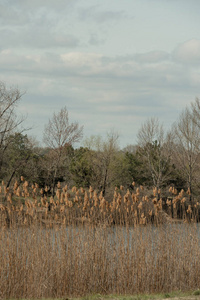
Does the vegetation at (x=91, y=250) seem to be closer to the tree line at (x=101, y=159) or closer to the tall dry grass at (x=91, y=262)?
the tall dry grass at (x=91, y=262)

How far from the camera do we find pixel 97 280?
8.09 m

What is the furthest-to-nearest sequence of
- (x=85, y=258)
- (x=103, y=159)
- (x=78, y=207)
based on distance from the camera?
1. (x=103, y=159)
2. (x=78, y=207)
3. (x=85, y=258)

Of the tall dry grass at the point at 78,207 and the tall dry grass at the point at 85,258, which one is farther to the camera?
the tall dry grass at the point at 78,207

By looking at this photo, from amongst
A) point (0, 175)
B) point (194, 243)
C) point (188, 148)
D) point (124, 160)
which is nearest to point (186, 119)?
point (188, 148)

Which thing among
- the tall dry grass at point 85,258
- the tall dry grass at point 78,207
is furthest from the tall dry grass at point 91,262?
the tall dry grass at point 78,207

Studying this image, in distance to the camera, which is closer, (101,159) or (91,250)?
(91,250)

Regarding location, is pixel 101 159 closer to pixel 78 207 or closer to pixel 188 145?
pixel 188 145

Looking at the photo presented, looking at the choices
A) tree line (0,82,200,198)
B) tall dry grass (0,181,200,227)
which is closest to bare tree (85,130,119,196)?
tree line (0,82,200,198)

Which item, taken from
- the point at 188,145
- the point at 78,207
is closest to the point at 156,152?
the point at 188,145

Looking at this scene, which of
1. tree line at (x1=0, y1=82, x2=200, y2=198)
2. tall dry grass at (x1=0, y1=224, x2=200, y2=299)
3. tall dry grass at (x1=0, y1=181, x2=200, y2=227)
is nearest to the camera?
tall dry grass at (x1=0, y1=224, x2=200, y2=299)

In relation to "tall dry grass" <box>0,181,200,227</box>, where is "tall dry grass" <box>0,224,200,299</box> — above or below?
below

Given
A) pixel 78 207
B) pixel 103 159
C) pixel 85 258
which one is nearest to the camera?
pixel 85 258

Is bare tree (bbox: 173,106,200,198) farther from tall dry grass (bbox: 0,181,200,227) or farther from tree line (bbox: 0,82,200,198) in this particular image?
tall dry grass (bbox: 0,181,200,227)

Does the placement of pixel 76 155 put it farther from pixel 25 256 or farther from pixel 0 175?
pixel 25 256
